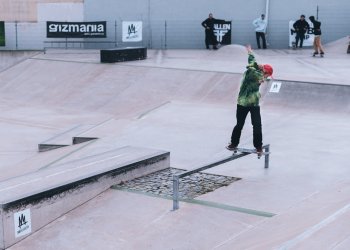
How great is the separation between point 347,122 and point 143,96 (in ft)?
20.3

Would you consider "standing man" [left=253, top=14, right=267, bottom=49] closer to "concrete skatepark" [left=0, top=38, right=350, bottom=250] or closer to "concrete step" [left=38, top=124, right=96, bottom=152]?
"concrete skatepark" [left=0, top=38, right=350, bottom=250]

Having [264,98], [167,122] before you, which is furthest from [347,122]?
[167,122]

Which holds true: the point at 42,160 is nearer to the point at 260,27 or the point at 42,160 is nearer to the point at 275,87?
the point at 275,87

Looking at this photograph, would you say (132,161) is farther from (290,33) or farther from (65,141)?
(290,33)

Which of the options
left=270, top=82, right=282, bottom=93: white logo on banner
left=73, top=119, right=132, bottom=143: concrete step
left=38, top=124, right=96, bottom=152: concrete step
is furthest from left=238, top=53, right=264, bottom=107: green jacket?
left=270, top=82, right=282, bottom=93: white logo on banner

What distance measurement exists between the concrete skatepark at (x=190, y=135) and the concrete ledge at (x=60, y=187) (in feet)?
0.46

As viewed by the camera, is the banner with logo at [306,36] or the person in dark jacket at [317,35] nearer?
the person in dark jacket at [317,35]

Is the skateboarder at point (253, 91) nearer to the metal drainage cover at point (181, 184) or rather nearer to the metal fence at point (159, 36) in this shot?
the metal drainage cover at point (181, 184)

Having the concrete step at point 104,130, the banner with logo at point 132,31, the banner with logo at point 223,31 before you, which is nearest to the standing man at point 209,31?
the banner with logo at point 223,31

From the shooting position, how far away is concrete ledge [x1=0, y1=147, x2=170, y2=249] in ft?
21.4

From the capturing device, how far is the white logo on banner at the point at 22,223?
6539 millimetres

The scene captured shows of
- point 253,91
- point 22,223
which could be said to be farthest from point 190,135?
point 22,223

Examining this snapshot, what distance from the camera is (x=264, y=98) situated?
14.9m

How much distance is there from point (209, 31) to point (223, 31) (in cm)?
81
